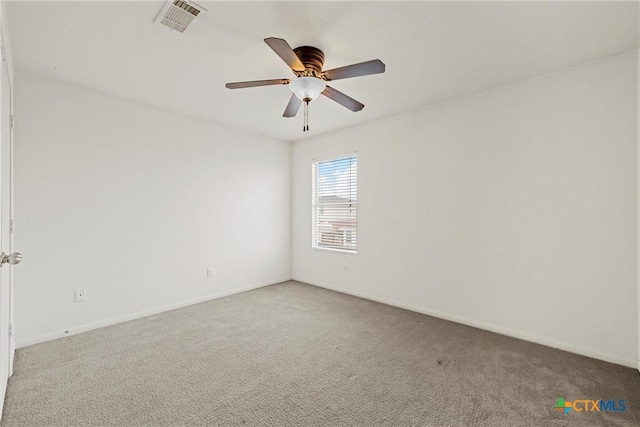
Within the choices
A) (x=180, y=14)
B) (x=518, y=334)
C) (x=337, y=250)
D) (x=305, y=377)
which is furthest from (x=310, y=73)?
(x=518, y=334)

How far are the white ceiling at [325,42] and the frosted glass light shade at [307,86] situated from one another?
264 mm

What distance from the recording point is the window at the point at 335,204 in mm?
4379

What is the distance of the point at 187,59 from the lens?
2457 millimetres

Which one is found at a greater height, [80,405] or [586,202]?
[586,202]

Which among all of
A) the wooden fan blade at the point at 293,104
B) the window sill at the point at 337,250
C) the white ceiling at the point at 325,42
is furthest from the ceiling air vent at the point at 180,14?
the window sill at the point at 337,250

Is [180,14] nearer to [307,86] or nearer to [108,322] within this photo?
[307,86]

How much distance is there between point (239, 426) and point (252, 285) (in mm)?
2944

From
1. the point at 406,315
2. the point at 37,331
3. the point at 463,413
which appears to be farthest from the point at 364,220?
the point at 37,331

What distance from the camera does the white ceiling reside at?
188cm

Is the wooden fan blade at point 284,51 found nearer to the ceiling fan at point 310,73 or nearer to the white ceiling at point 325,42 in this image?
→ the ceiling fan at point 310,73

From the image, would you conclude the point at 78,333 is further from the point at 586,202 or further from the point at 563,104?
the point at 563,104

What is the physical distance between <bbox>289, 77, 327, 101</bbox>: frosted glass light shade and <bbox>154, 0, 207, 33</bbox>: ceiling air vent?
732mm

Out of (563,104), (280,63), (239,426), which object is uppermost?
(280,63)

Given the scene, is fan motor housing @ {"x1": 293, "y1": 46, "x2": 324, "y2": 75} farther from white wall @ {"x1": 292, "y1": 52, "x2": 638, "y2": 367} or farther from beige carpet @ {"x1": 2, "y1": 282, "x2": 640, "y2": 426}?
beige carpet @ {"x1": 2, "y1": 282, "x2": 640, "y2": 426}
